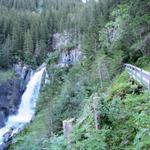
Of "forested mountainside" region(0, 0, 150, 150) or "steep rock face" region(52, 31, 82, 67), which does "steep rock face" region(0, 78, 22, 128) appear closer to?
"forested mountainside" region(0, 0, 150, 150)

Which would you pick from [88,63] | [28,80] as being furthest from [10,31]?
[88,63]

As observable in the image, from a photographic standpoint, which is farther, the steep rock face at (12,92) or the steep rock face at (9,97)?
the steep rock face at (12,92)

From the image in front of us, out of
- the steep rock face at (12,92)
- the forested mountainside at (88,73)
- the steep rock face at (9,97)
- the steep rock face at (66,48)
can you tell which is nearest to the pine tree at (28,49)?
the forested mountainside at (88,73)

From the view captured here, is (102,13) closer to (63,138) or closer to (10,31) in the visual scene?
(10,31)

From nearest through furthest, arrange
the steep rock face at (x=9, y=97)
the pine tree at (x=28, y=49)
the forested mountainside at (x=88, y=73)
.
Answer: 1. the forested mountainside at (x=88, y=73)
2. the steep rock face at (x=9, y=97)
3. the pine tree at (x=28, y=49)

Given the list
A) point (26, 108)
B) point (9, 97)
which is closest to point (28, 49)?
point (9, 97)

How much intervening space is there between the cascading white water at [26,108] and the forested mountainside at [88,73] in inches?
84.4

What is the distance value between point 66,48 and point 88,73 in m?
31.9

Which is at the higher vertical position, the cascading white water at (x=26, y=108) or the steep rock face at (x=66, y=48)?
the steep rock face at (x=66, y=48)

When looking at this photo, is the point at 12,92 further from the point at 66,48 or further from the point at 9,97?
the point at 66,48

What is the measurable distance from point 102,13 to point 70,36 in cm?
1775

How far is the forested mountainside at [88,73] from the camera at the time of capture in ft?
28.5

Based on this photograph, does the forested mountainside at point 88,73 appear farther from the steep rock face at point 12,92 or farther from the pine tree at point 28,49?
the steep rock face at point 12,92

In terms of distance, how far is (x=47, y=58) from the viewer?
238 ft
